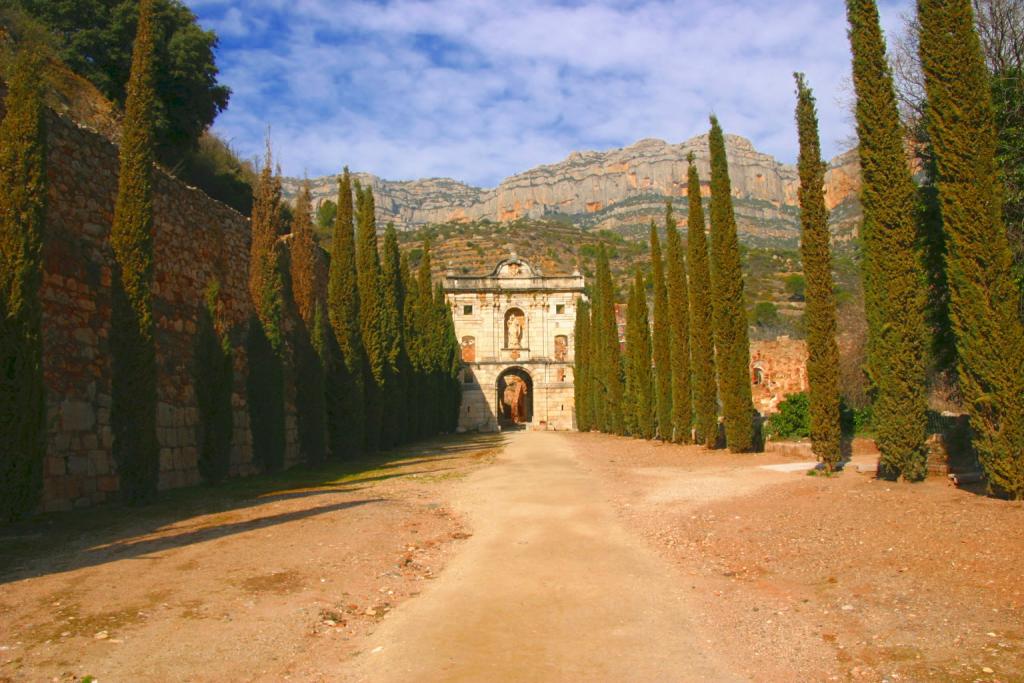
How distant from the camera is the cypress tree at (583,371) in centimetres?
4100

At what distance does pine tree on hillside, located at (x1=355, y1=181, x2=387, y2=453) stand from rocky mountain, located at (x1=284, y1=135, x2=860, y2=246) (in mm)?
92503

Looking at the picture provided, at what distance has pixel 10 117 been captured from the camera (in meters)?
8.23

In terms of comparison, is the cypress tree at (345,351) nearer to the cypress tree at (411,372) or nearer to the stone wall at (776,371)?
the cypress tree at (411,372)

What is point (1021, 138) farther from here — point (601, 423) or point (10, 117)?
point (601, 423)

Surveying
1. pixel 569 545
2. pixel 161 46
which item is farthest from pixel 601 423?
pixel 569 545

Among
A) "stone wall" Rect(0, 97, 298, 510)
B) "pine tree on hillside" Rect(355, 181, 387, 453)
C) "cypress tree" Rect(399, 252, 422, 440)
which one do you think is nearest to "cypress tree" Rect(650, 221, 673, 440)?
"pine tree on hillside" Rect(355, 181, 387, 453)

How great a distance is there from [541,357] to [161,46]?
32.0 m

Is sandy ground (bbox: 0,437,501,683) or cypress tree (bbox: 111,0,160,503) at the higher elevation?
cypress tree (bbox: 111,0,160,503)

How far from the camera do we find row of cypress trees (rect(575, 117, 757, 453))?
16812mm

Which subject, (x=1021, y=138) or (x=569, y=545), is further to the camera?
(x=1021, y=138)

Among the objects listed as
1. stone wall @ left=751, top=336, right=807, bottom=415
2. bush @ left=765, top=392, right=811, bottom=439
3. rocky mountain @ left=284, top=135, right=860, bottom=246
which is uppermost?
rocky mountain @ left=284, top=135, right=860, bottom=246

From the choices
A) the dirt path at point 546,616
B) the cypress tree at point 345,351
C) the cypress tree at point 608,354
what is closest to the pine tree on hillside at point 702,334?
the cypress tree at point 345,351

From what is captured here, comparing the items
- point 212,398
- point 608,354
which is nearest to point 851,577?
point 212,398

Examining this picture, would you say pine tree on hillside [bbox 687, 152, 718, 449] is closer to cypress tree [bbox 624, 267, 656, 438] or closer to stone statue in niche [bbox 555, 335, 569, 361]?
cypress tree [bbox 624, 267, 656, 438]
